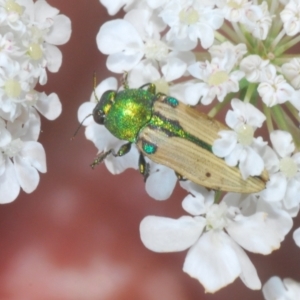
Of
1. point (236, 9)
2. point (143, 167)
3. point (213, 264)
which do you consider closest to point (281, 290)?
point (213, 264)

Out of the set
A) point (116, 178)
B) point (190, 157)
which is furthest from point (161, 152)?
point (116, 178)

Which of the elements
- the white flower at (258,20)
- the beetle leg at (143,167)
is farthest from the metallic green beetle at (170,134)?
the white flower at (258,20)

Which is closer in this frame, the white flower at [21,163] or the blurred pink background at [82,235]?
the white flower at [21,163]

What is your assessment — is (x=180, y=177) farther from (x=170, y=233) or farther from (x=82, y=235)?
(x=82, y=235)

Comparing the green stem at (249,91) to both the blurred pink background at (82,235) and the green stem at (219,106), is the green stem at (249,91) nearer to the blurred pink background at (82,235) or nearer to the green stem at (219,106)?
the green stem at (219,106)

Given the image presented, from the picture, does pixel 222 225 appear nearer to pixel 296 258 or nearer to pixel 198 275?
pixel 198 275

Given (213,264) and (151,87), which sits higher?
(151,87)

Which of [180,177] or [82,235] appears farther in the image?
[82,235]
